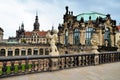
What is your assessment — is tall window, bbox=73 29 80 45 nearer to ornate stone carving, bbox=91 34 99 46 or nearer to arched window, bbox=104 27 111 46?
arched window, bbox=104 27 111 46

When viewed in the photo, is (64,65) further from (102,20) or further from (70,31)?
(70,31)

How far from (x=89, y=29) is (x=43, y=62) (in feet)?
152

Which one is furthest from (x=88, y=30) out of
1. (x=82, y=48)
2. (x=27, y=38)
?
(x=27, y=38)

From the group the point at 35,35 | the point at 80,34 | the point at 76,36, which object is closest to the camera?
the point at 80,34

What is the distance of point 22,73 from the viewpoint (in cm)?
1105

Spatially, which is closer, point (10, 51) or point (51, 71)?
point (51, 71)

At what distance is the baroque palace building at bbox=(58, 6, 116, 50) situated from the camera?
5628 cm

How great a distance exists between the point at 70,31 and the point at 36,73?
52390 mm

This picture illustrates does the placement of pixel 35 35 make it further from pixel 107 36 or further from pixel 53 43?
pixel 53 43

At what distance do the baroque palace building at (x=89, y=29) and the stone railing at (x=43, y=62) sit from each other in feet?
120

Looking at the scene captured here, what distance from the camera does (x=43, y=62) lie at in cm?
1262

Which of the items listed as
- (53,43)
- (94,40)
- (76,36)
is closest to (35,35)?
(76,36)

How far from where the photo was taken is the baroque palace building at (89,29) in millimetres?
56281

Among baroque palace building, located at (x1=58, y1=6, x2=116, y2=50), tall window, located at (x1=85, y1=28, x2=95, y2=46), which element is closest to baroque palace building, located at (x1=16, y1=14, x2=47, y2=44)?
Result: baroque palace building, located at (x1=58, y1=6, x2=116, y2=50)
